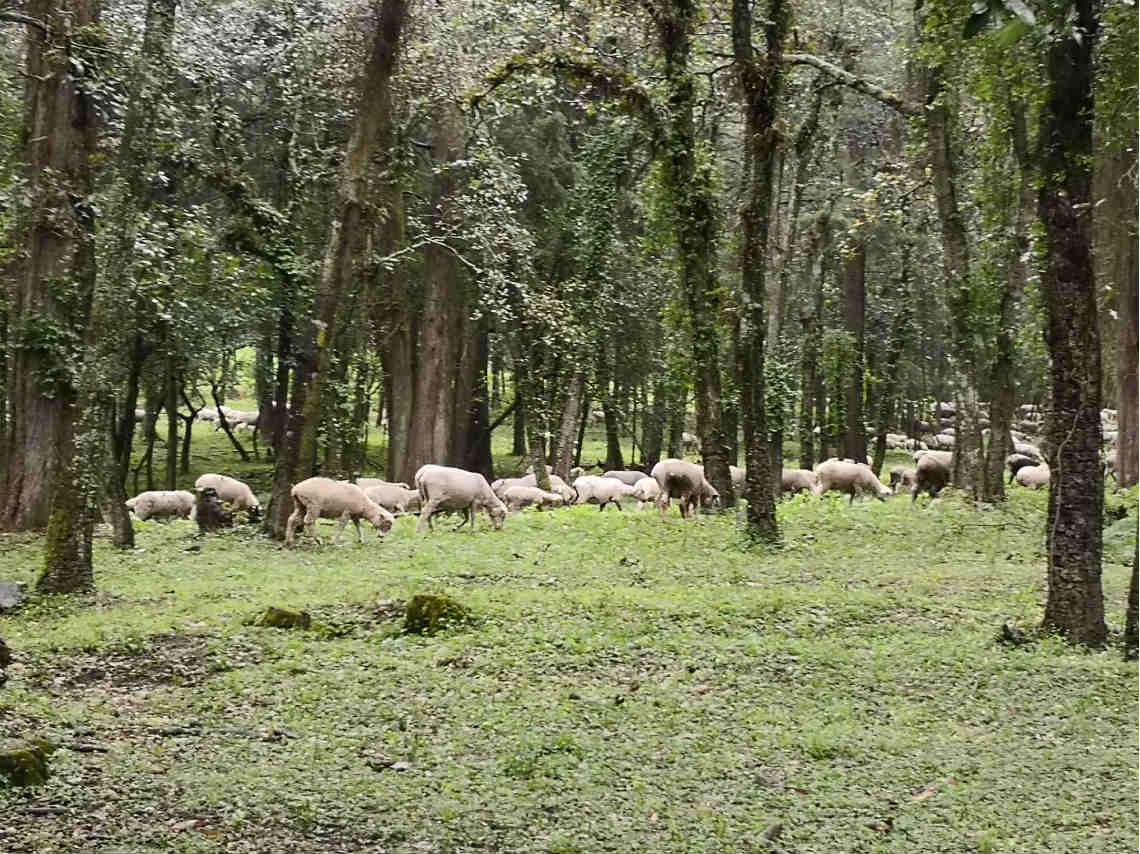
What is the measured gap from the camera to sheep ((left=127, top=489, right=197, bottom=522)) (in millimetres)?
23375

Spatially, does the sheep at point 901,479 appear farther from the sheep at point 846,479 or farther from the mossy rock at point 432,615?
the mossy rock at point 432,615

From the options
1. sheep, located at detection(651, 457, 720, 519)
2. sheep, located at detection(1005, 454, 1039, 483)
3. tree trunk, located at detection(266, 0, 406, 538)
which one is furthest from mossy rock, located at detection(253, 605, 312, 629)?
sheep, located at detection(1005, 454, 1039, 483)

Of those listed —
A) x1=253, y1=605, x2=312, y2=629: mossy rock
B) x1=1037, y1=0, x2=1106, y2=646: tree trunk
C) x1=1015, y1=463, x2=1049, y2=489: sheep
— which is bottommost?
x1=253, y1=605, x2=312, y2=629: mossy rock

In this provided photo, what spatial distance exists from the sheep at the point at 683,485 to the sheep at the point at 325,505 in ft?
16.1

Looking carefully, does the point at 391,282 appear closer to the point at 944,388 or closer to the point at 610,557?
the point at 610,557

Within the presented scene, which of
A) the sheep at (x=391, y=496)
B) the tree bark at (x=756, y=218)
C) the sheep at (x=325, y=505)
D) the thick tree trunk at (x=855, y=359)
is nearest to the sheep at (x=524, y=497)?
the sheep at (x=391, y=496)

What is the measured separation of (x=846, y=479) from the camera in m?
24.0

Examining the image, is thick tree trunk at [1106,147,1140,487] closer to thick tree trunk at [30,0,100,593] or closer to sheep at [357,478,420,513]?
sheep at [357,478,420,513]

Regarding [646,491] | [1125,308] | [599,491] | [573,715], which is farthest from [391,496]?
[573,715]

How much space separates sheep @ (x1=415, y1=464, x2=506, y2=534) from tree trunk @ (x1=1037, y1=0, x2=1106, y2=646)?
1060cm

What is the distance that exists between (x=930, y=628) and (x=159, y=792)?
7.00 metres

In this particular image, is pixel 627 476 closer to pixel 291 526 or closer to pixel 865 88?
pixel 865 88

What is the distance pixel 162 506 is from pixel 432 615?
14727mm

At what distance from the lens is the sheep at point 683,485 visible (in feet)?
65.1
